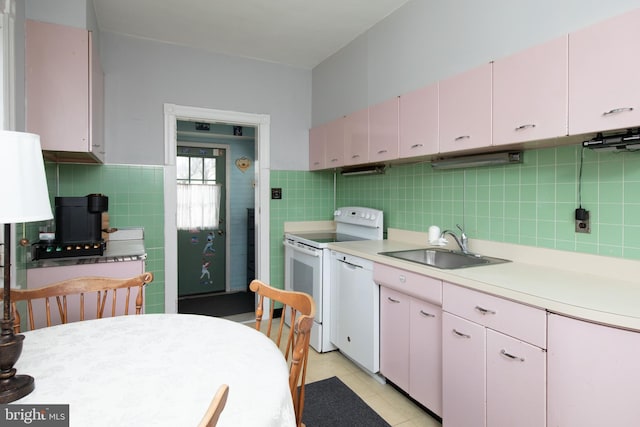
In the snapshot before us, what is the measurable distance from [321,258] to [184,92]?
6.50ft

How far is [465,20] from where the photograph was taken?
214 centimetres

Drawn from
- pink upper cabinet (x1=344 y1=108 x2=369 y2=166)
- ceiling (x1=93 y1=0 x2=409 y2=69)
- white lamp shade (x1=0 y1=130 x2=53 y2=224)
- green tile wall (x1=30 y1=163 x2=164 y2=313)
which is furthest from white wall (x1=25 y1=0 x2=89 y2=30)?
pink upper cabinet (x1=344 y1=108 x2=369 y2=166)

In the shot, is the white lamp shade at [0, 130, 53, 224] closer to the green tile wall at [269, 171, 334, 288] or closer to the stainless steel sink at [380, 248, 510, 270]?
the stainless steel sink at [380, 248, 510, 270]

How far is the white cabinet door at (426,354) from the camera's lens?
1894 millimetres

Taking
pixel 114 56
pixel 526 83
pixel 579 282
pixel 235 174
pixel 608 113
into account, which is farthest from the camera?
pixel 235 174

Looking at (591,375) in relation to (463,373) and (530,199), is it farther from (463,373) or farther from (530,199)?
(530,199)

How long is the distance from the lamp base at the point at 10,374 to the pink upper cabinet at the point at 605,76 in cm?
202

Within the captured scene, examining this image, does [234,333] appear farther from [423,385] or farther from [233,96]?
[233,96]

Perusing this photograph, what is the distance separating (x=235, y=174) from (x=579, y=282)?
160 inches

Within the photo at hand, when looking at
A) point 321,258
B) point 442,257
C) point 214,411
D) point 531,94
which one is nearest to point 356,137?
point 321,258

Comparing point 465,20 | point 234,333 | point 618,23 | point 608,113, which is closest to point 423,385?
point 234,333

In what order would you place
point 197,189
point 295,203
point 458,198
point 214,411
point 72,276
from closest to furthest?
point 214,411 → point 72,276 → point 458,198 → point 295,203 → point 197,189

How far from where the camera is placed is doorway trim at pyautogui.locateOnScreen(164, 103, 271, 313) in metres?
3.22

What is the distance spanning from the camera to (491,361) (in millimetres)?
1548
